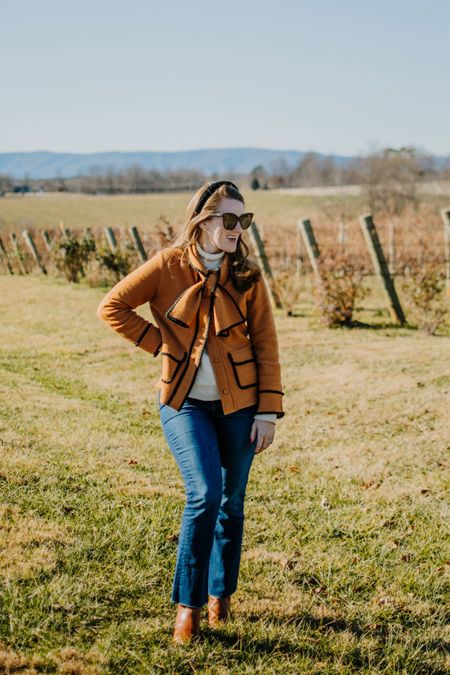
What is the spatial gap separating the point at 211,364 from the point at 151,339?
0.37 metres

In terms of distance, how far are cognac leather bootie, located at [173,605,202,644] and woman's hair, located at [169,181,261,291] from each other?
1429 mm

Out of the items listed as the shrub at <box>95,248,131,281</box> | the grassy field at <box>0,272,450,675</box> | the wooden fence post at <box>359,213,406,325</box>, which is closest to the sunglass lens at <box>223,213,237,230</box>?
the grassy field at <box>0,272,450,675</box>

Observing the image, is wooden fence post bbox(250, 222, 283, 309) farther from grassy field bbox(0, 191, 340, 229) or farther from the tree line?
the tree line

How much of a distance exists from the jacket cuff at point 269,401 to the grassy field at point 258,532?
109 centimetres

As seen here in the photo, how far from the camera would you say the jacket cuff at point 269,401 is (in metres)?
3.25

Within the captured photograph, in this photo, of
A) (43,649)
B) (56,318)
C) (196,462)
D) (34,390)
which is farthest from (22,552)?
(56,318)

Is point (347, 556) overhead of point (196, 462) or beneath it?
beneath

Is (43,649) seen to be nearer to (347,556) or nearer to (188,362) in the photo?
(188,362)

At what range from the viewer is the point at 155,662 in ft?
10.5

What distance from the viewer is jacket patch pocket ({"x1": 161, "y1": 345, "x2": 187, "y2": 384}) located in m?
3.21

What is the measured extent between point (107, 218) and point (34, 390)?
2514 inches

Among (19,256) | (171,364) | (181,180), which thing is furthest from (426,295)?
(181,180)

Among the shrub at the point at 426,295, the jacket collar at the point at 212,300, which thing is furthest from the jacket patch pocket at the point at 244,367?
the shrub at the point at 426,295

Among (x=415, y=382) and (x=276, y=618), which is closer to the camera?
(x=276, y=618)
